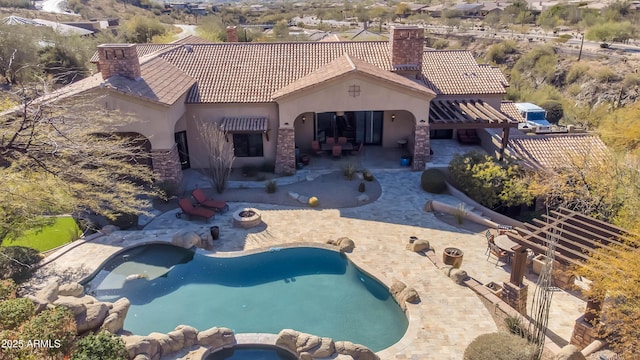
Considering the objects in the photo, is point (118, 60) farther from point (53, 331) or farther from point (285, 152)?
point (53, 331)

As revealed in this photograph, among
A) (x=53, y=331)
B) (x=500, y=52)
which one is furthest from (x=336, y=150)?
(x=500, y=52)

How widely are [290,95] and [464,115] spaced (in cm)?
1173

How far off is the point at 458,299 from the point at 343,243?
5845 mm

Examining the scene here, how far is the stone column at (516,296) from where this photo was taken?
1609cm

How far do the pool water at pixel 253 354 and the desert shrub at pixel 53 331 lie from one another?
4.28 meters

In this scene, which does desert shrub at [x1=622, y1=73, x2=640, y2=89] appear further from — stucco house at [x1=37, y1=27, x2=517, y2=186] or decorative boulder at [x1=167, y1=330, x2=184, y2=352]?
decorative boulder at [x1=167, y1=330, x2=184, y2=352]

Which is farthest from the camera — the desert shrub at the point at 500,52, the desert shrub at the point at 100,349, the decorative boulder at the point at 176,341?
the desert shrub at the point at 500,52

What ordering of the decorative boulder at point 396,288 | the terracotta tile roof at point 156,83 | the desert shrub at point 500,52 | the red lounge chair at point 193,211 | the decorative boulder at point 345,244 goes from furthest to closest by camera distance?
the desert shrub at point 500,52
the terracotta tile roof at point 156,83
the red lounge chair at point 193,211
the decorative boulder at point 345,244
the decorative boulder at point 396,288

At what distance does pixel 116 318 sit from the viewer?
1441 cm

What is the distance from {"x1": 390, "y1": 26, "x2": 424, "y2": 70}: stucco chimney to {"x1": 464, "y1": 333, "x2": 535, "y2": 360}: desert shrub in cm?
2247

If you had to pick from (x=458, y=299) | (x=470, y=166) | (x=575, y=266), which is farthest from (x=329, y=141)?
(x=575, y=266)

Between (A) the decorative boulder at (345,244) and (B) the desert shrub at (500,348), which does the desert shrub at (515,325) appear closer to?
(B) the desert shrub at (500,348)

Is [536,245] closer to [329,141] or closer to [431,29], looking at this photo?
[329,141]

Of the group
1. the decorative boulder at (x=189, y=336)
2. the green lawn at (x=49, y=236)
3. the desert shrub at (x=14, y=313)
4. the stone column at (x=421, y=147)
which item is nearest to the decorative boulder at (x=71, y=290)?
the desert shrub at (x=14, y=313)
